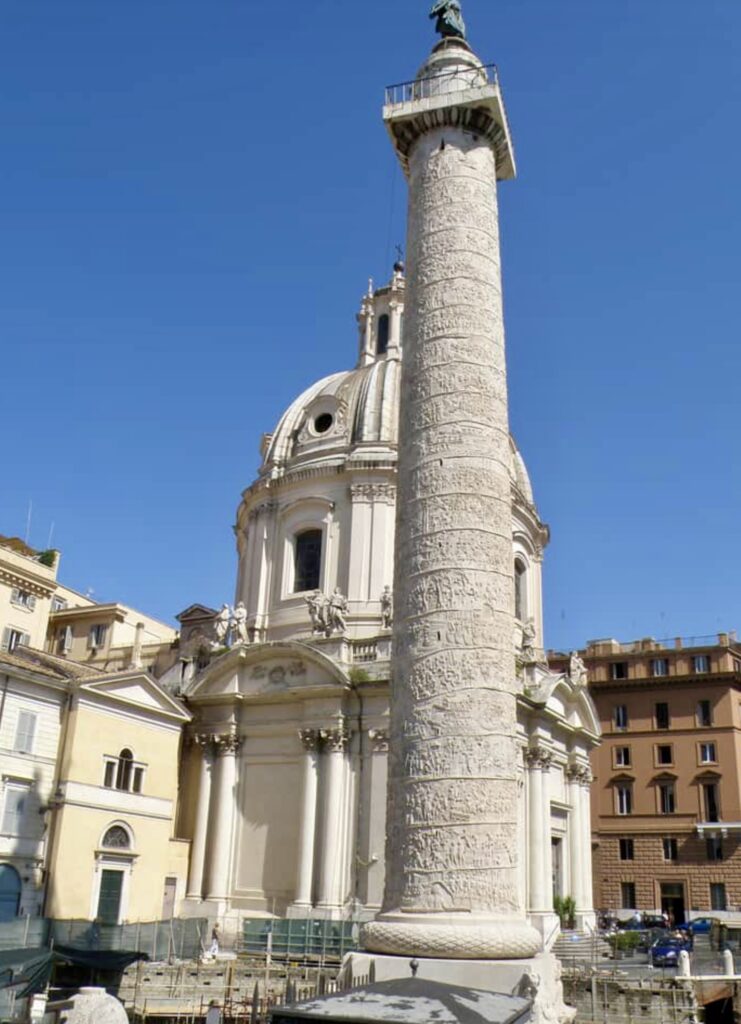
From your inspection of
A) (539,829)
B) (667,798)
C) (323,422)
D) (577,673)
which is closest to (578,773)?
(577,673)

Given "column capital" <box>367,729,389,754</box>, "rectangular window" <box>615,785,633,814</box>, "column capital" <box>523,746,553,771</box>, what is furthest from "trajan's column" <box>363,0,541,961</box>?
"rectangular window" <box>615,785,633,814</box>

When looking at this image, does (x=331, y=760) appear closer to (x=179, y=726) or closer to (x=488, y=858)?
(x=179, y=726)

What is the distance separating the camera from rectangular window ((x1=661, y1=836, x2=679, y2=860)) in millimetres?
50312

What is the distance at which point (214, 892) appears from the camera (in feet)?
105

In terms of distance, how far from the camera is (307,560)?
3844 centimetres

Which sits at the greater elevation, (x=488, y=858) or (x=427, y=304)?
(x=427, y=304)

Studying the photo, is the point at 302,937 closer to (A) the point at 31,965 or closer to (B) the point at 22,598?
(A) the point at 31,965

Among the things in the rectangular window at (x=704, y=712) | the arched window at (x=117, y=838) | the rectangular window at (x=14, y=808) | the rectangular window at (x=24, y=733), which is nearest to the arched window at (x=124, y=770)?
the arched window at (x=117, y=838)

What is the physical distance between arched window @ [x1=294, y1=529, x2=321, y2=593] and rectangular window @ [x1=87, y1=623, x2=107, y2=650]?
16496 millimetres

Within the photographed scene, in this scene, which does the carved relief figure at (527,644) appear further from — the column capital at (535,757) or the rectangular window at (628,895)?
the rectangular window at (628,895)

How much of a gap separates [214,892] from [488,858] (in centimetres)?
1981

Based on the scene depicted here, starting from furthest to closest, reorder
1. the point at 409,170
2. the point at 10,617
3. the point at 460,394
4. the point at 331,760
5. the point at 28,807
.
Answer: the point at 10,617
the point at 331,760
the point at 28,807
the point at 409,170
the point at 460,394

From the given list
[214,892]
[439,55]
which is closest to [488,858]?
[439,55]

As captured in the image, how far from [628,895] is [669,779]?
6053 mm
